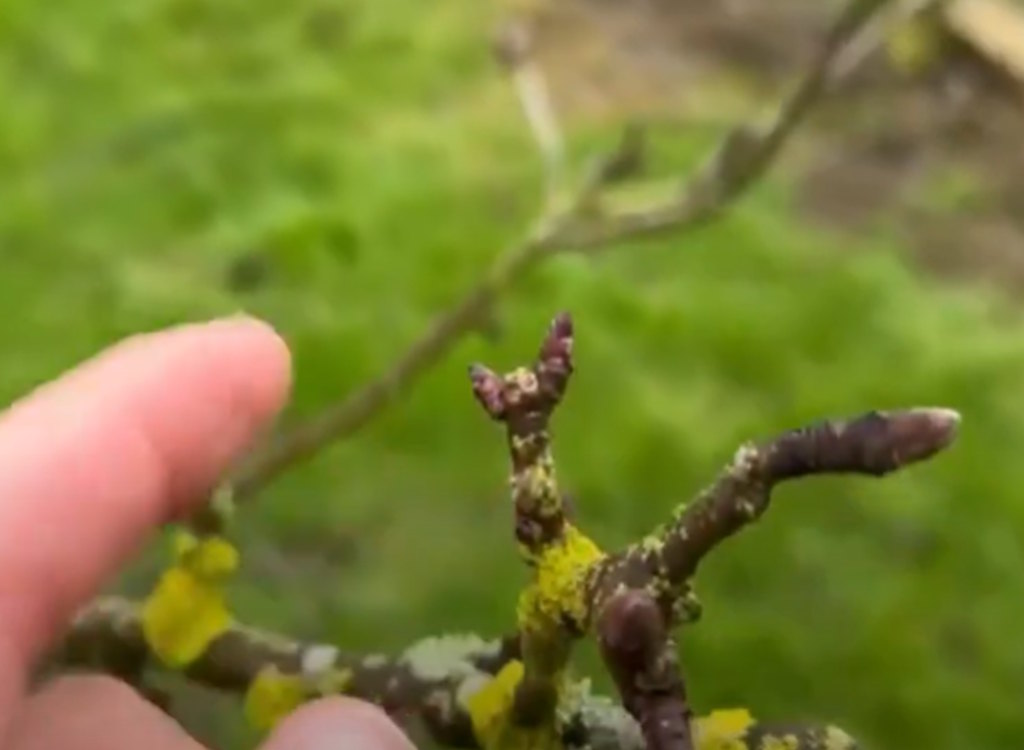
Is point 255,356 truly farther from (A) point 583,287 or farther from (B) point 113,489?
(A) point 583,287

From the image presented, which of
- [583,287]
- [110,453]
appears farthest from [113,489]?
[583,287]

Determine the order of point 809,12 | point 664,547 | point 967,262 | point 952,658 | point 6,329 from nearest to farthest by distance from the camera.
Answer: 1. point 664,547
2. point 952,658
3. point 6,329
4. point 967,262
5. point 809,12

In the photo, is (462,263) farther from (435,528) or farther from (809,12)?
(809,12)

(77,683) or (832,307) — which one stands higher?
(832,307)

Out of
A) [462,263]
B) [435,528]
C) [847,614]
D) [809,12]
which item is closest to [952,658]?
[847,614]

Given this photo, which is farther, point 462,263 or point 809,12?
point 809,12

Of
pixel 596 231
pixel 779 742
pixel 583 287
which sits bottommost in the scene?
pixel 779 742

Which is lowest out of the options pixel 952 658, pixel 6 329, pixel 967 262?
pixel 952 658
